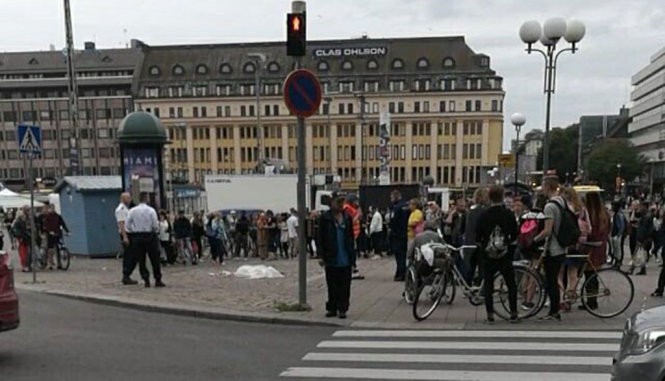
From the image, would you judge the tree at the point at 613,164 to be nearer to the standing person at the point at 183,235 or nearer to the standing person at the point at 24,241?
the standing person at the point at 183,235

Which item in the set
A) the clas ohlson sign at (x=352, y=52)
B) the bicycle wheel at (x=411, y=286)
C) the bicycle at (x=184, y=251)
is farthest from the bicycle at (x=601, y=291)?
the clas ohlson sign at (x=352, y=52)

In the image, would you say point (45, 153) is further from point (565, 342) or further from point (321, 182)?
point (565, 342)

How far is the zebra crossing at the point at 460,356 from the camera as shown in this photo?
21.3ft

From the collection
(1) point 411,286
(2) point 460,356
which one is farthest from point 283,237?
(2) point 460,356

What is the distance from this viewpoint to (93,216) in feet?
64.6

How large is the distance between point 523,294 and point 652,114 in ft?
360

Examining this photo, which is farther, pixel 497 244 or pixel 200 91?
pixel 200 91

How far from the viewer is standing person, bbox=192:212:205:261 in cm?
2039

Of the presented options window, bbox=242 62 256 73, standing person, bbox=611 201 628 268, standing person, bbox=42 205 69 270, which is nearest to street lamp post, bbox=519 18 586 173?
standing person, bbox=611 201 628 268

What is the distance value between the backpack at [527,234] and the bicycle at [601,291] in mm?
374

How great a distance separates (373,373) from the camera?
21.6 ft

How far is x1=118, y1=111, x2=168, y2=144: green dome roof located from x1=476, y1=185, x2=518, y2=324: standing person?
1366 cm

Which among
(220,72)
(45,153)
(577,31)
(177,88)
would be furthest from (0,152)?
(577,31)

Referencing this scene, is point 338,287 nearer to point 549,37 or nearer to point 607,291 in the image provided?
point 607,291
